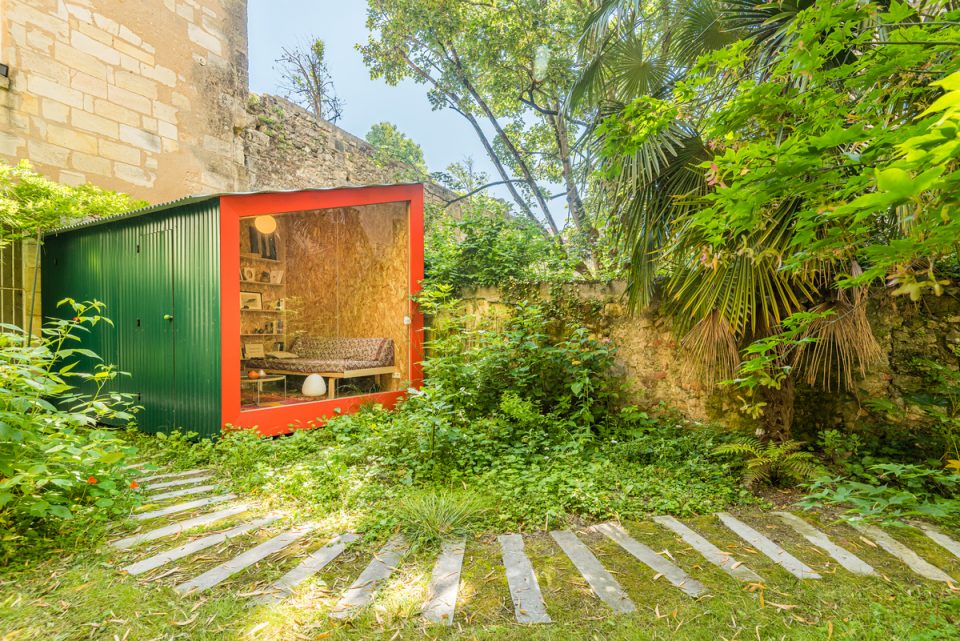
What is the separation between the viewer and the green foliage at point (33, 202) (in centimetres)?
443

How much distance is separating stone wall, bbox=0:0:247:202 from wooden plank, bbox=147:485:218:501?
4.79 meters

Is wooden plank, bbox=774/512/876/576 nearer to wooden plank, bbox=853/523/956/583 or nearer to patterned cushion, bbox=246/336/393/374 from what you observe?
wooden plank, bbox=853/523/956/583

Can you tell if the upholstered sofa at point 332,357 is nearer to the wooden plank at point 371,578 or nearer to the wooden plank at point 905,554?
the wooden plank at point 371,578

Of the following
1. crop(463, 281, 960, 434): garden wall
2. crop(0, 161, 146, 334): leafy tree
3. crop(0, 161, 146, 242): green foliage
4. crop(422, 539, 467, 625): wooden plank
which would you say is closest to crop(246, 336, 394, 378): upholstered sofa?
crop(463, 281, 960, 434): garden wall

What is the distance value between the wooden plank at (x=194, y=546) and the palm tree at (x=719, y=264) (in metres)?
2.81

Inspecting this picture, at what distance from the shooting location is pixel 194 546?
223cm

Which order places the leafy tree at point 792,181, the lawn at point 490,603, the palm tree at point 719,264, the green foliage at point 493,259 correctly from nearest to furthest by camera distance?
1. the leafy tree at point 792,181
2. the lawn at point 490,603
3. the palm tree at point 719,264
4. the green foliage at point 493,259

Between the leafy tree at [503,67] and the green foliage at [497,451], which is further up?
the leafy tree at [503,67]

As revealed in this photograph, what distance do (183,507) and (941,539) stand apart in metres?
4.14

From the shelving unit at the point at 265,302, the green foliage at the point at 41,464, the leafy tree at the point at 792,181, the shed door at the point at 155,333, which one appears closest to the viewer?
the leafy tree at the point at 792,181

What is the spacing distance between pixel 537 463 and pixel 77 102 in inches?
274

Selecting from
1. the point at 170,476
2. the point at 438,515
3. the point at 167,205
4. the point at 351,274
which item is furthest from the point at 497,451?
the point at 167,205

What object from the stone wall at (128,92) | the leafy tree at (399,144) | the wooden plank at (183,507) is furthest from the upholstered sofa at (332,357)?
the leafy tree at (399,144)

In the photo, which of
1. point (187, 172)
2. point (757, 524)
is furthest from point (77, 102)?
point (757, 524)
